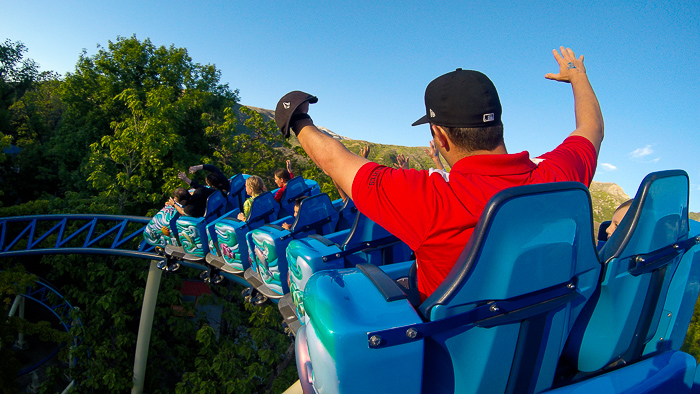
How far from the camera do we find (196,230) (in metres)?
5.43

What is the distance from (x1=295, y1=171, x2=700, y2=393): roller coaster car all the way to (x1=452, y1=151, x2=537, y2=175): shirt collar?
0.14m

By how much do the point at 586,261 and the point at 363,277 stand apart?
0.60 metres

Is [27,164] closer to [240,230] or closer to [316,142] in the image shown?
[240,230]

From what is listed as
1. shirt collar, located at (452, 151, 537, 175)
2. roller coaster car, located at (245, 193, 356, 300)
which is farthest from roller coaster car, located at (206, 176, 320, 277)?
shirt collar, located at (452, 151, 537, 175)

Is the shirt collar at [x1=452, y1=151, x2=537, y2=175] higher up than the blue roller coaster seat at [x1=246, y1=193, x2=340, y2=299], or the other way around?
the shirt collar at [x1=452, y1=151, x2=537, y2=175]

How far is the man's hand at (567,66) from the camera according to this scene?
1.50 metres

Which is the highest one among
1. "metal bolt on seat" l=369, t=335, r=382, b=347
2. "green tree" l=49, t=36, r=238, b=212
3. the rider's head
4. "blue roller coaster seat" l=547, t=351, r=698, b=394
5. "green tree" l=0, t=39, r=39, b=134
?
"green tree" l=0, t=39, r=39, b=134

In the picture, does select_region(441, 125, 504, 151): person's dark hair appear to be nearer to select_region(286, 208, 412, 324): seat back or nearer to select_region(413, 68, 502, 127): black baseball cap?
select_region(413, 68, 502, 127): black baseball cap

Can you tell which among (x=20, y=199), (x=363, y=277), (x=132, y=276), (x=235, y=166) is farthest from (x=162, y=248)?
(x=20, y=199)

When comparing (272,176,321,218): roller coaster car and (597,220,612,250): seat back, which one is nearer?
(597,220,612,250): seat back

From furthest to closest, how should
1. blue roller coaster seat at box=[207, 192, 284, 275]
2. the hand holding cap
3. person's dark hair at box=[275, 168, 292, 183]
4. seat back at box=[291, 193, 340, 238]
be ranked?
person's dark hair at box=[275, 168, 292, 183] < blue roller coaster seat at box=[207, 192, 284, 275] < seat back at box=[291, 193, 340, 238] < the hand holding cap

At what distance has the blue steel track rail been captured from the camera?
Answer: 9398 millimetres

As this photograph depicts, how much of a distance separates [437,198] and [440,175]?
7 centimetres

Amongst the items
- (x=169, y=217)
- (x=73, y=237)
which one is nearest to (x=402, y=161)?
(x=169, y=217)
